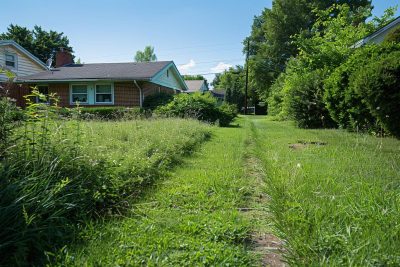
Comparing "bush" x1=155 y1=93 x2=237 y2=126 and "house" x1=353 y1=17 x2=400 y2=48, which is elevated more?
"house" x1=353 y1=17 x2=400 y2=48

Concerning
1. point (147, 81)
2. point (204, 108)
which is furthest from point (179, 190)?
point (147, 81)

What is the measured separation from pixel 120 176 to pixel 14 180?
4.34ft

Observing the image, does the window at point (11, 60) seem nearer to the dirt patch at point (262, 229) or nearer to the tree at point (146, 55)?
the dirt patch at point (262, 229)

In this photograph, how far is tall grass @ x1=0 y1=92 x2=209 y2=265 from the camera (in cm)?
238

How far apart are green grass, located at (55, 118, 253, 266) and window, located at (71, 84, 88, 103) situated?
60.1 ft

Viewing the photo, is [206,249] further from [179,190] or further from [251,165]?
[251,165]

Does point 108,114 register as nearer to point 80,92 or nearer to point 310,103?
point 80,92

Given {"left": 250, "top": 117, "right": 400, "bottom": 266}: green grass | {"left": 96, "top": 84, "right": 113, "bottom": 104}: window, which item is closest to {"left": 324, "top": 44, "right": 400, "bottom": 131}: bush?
{"left": 250, "top": 117, "right": 400, "bottom": 266}: green grass

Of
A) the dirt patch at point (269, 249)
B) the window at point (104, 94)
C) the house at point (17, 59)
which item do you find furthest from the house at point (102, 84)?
the dirt patch at point (269, 249)

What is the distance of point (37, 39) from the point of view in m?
45.1

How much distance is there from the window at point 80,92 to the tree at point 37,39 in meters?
28.1

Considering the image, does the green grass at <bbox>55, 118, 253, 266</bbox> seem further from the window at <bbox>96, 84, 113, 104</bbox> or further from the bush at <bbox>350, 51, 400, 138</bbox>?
the window at <bbox>96, 84, 113, 104</bbox>

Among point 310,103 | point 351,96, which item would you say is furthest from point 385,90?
point 310,103

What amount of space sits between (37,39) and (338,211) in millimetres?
51218
